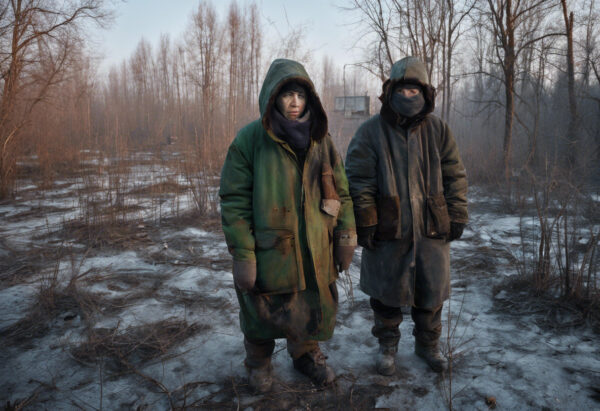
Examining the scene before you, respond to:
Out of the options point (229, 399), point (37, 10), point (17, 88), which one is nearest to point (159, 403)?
point (229, 399)

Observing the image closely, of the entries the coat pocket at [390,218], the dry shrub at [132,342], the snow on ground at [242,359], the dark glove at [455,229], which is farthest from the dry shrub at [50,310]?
the dark glove at [455,229]

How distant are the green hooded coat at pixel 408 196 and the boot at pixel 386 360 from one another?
13.8 inches

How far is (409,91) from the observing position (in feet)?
6.21

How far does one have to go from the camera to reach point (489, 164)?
920cm

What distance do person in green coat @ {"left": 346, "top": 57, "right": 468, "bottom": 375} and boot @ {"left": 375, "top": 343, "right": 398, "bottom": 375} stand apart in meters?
0.34

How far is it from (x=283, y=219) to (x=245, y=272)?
0.31 m

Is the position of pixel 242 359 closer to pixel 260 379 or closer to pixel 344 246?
pixel 260 379

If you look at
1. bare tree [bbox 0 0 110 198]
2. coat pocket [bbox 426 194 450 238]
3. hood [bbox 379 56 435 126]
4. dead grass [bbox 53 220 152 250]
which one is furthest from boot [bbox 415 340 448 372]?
bare tree [bbox 0 0 110 198]

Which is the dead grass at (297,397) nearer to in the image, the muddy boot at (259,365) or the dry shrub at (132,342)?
the muddy boot at (259,365)

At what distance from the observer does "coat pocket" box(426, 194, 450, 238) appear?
1.90 m

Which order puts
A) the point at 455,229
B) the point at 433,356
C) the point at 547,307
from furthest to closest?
→ 1. the point at 547,307
2. the point at 433,356
3. the point at 455,229

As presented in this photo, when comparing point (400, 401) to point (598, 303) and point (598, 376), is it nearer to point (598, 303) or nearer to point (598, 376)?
point (598, 376)

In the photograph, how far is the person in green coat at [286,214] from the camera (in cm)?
163

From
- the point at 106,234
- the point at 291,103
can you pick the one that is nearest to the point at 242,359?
the point at 291,103
